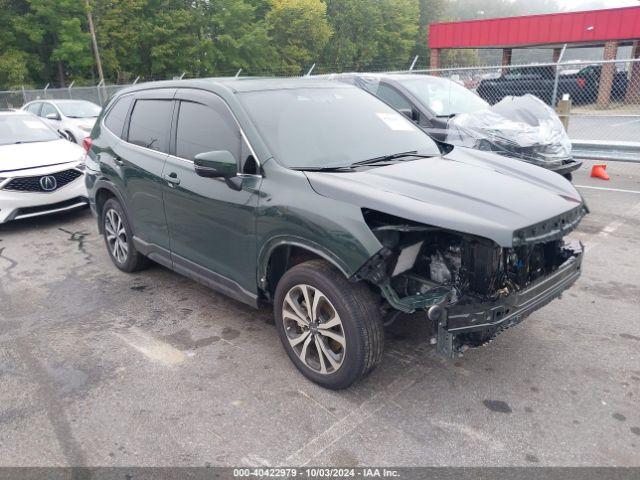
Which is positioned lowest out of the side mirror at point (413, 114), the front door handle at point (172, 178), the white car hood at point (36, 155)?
the white car hood at point (36, 155)

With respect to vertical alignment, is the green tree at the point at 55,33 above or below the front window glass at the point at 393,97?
above

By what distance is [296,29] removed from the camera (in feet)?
150

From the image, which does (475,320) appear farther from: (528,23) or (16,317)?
(528,23)

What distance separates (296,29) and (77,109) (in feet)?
117

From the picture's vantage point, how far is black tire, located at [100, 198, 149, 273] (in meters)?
4.95

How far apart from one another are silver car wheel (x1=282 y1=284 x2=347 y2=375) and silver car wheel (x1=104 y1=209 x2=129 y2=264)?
2.40 meters

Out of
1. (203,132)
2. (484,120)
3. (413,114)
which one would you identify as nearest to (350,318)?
(203,132)

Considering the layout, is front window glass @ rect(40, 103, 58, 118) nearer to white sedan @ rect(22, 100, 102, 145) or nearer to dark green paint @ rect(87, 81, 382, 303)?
white sedan @ rect(22, 100, 102, 145)

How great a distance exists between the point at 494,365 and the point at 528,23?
90.0 feet

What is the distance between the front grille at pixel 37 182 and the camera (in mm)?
6605

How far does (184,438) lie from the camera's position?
9.32ft

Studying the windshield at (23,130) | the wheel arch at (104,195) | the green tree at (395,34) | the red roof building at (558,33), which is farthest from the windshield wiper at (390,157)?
the green tree at (395,34)

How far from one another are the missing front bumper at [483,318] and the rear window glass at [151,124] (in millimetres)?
2670

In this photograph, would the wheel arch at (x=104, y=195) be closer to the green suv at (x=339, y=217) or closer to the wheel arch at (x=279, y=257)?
the green suv at (x=339, y=217)
